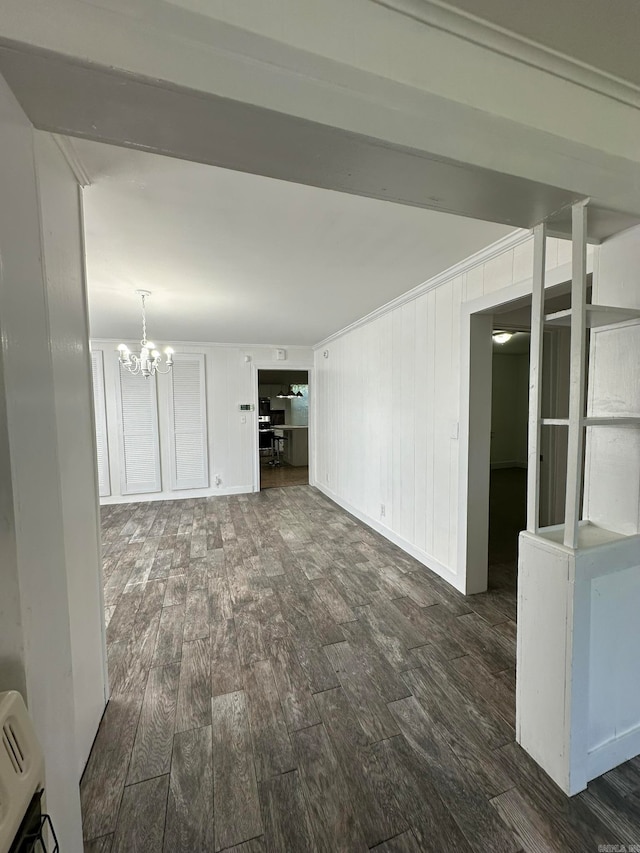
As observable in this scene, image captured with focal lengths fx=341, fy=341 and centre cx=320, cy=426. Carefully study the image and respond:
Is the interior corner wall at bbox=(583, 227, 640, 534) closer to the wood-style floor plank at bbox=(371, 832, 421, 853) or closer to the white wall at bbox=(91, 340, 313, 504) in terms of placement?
the wood-style floor plank at bbox=(371, 832, 421, 853)

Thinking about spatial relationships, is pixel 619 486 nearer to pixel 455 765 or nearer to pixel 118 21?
pixel 455 765

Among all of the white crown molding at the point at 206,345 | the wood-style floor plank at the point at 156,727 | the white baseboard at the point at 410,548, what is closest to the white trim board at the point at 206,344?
the white crown molding at the point at 206,345

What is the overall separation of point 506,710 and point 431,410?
188cm

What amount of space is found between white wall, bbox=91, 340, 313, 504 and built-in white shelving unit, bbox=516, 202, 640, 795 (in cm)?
466

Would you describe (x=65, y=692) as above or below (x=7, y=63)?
below

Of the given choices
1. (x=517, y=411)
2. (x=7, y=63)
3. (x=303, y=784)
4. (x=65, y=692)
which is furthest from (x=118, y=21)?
(x=517, y=411)

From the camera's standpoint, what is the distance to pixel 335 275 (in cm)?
247

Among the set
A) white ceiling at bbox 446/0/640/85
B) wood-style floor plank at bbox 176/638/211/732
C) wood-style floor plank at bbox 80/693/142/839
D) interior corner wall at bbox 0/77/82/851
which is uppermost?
white ceiling at bbox 446/0/640/85

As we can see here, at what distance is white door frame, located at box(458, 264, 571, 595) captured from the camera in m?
2.38

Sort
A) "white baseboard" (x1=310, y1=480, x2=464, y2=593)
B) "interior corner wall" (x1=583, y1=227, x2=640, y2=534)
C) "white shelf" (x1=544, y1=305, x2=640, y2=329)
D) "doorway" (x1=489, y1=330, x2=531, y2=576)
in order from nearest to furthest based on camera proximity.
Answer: "white shelf" (x1=544, y1=305, x2=640, y2=329) < "interior corner wall" (x1=583, y1=227, x2=640, y2=534) < "white baseboard" (x1=310, y1=480, x2=464, y2=593) < "doorway" (x1=489, y1=330, x2=531, y2=576)

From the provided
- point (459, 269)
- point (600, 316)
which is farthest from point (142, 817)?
point (459, 269)

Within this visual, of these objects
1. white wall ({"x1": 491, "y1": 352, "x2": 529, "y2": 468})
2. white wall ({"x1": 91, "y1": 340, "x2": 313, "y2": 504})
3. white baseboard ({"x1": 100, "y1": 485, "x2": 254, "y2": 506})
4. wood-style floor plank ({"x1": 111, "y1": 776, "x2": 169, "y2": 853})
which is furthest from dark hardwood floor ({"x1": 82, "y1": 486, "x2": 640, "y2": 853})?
white wall ({"x1": 491, "y1": 352, "x2": 529, "y2": 468})

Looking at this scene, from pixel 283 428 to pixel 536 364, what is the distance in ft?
21.8

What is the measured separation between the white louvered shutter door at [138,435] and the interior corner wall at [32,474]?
4624 mm
